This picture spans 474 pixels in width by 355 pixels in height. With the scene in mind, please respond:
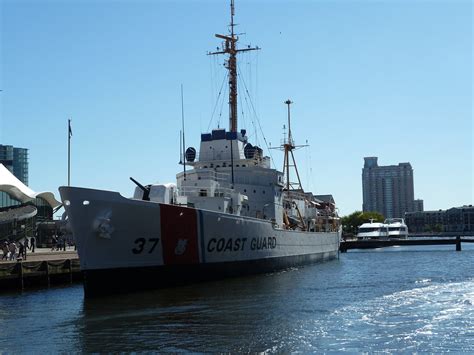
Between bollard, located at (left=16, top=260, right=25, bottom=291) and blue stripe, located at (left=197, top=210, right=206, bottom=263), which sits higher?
blue stripe, located at (left=197, top=210, right=206, bottom=263)

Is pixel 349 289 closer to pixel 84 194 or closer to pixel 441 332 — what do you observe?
pixel 441 332

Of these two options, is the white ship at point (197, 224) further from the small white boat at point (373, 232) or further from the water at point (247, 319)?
the small white boat at point (373, 232)

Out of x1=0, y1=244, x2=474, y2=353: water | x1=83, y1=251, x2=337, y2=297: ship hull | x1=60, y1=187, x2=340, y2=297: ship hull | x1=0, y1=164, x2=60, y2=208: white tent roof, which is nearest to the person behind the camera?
x1=0, y1=244, x2=474, y2=353: water

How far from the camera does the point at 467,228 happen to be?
15925 cm

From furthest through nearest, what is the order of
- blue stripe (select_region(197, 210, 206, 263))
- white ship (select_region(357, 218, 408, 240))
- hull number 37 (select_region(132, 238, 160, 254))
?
white ship (select_region(357, 218, 408, 240))
blue stripe (select_region(197, 210, 206, 263))
hull number 37 (select_region(132, 238, 160, 254))

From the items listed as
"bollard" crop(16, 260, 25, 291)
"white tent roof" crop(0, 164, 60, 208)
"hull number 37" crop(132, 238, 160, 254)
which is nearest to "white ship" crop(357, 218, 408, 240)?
"white tent roof" crop(0, 164, 60, 208)

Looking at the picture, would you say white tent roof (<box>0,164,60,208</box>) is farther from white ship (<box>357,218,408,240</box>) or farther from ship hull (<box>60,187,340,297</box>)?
white ship (<box>357,218,408,240</box>)

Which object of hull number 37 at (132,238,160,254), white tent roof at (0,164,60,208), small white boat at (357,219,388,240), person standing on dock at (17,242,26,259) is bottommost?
small white boat at (357,219,388,240)

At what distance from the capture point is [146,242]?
19.9 m

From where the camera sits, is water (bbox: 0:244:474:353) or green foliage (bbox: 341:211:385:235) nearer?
water (bbox: 0:244:474:353)

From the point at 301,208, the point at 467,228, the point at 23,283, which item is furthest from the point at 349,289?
the point at 467,228

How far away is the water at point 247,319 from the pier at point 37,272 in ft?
4.72

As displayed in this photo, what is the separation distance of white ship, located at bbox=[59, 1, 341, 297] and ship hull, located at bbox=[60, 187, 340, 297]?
0.11 feet

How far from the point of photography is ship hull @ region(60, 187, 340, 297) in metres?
18.9
